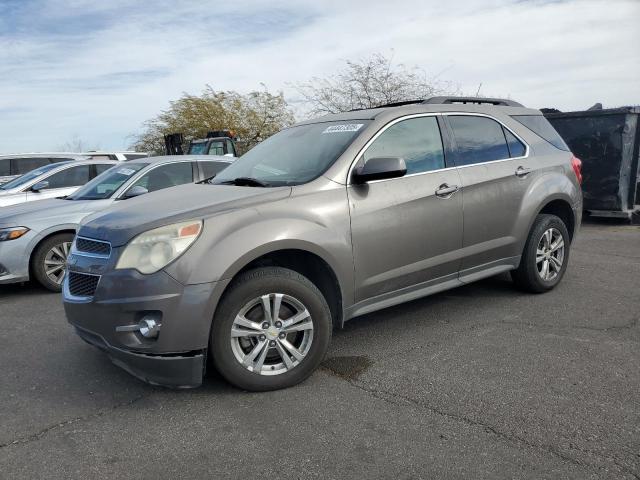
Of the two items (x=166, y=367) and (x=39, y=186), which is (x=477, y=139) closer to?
(x=166, y=367)

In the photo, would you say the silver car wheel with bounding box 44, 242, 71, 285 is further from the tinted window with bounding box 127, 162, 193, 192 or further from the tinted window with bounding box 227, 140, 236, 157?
the tinted window with bounding box 227, 140, 236, 157

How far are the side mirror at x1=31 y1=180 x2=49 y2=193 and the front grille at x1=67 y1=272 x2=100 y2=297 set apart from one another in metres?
5.28

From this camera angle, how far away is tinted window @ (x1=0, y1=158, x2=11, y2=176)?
1239 centimetres

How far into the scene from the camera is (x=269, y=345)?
11.1 feet

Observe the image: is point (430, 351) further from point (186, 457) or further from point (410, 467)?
point (186, 457)

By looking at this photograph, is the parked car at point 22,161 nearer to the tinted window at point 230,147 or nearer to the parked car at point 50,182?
the parked car at point 50,182

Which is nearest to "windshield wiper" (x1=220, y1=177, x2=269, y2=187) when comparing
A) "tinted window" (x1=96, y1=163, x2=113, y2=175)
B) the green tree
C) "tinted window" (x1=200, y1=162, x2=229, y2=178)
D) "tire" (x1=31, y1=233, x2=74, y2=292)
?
"tire" (x1=31, y1=233, x2=74, y2=292)

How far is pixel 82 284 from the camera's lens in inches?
136

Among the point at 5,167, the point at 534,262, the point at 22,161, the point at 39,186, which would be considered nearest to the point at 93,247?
the point at 534,262

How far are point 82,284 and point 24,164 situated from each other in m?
10.6

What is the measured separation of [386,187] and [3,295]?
489cm

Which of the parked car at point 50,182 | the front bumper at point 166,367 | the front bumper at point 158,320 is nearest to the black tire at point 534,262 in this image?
the front bumper at point 158,320

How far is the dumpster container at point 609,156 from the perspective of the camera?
9.56 meters

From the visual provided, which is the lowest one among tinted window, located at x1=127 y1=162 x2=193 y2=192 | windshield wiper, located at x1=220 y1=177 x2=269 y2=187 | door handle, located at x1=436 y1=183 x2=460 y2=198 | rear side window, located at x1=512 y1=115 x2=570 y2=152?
door handle, located at x1=436 y1=183 x2=460 y2=198
